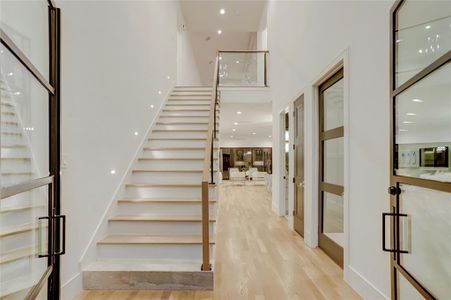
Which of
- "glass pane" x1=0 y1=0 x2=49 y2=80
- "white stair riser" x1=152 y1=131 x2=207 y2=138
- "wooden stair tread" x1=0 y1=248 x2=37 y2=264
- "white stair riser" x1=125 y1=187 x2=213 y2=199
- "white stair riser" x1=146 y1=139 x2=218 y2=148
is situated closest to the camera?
"wooden stair tread" x1=0 y1=248 x2=37 y2=264

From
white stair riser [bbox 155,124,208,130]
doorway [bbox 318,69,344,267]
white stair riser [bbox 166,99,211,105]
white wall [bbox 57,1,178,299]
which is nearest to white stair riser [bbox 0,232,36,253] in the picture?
white wall [bbox 57,1,178,299]

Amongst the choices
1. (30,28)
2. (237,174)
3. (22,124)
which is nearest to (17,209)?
(22,124)

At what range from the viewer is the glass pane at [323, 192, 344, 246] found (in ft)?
12.0

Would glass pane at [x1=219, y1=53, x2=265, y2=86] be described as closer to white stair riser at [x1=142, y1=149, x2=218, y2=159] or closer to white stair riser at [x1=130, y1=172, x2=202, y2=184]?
white stair riser at [x1=142, y1=149, x2=218, y2=159]

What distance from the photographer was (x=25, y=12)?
6.72 ft

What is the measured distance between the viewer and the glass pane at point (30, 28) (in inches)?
75.5

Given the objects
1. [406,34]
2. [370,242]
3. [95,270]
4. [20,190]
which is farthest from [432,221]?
[95,270]

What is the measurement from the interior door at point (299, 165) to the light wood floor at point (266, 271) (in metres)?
0.27

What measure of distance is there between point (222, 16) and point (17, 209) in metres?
9.79

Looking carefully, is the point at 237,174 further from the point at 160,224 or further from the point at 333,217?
the point at 160,224

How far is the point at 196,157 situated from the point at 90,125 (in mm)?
2081

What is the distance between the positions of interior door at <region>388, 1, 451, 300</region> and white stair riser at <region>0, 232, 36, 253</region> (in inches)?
90.1

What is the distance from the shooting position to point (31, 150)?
205 cm

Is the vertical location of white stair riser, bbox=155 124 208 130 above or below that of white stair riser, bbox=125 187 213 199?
above
